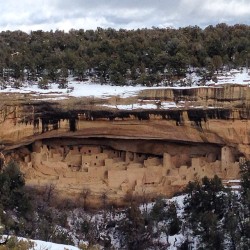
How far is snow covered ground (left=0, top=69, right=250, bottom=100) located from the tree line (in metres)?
0.39

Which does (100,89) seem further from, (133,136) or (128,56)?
(128,56)

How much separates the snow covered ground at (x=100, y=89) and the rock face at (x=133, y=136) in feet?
0.63

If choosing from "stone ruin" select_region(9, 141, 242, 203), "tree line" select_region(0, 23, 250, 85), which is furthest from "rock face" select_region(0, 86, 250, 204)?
"tree line" select_region(0, 23, 250, 85)

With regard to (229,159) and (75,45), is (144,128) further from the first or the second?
(75,45)

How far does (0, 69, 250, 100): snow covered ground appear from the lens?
16328 millimetres

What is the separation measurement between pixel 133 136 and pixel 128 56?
2.47 metres

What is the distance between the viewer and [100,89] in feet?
55.5

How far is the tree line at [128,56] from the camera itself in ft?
58.1

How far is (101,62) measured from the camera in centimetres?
1823

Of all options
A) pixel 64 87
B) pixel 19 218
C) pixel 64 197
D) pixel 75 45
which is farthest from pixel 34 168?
pixel 75 45

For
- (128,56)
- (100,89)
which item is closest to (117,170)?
(100,89)

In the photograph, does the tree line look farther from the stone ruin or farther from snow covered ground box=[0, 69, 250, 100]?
the stone ruin

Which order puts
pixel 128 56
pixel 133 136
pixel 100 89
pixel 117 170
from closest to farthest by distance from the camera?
pixel 100 89 < pixel 117 170 < pixel 133 136 < pixel 128 56

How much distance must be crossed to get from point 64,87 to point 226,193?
521 cm
